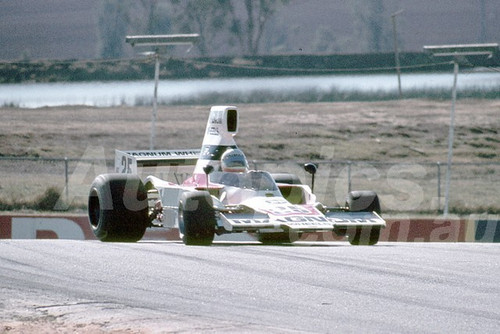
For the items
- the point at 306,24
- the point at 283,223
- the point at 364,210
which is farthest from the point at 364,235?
the point at 306,24

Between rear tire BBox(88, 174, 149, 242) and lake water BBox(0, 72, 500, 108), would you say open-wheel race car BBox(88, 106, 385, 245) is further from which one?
lake water BBox(0, 72, 500, 108)

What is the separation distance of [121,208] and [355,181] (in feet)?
53.7

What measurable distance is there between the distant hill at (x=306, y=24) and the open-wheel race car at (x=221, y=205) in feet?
329

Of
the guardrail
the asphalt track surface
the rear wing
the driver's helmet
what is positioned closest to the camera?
the asphalt track surface

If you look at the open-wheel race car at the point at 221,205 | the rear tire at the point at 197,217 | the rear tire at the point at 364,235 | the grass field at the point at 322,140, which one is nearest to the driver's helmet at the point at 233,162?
the open-wheel race car at the point at 221,205

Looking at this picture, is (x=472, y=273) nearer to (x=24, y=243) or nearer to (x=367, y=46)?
(x=24, y=243)

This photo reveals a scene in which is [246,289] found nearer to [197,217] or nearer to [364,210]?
[197,217]

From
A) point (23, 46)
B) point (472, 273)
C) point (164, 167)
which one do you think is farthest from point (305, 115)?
point (23, 46)

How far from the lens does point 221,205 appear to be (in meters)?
16.3

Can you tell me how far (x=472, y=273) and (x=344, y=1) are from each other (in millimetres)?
144275

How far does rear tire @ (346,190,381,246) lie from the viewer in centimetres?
1697

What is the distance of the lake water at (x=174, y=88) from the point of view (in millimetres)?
49312

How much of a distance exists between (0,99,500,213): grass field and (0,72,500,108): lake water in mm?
2257

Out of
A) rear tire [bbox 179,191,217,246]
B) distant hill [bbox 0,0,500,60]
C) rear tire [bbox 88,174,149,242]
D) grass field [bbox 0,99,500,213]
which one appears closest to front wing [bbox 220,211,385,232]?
rear tire [bbox 179,191,217,246]
